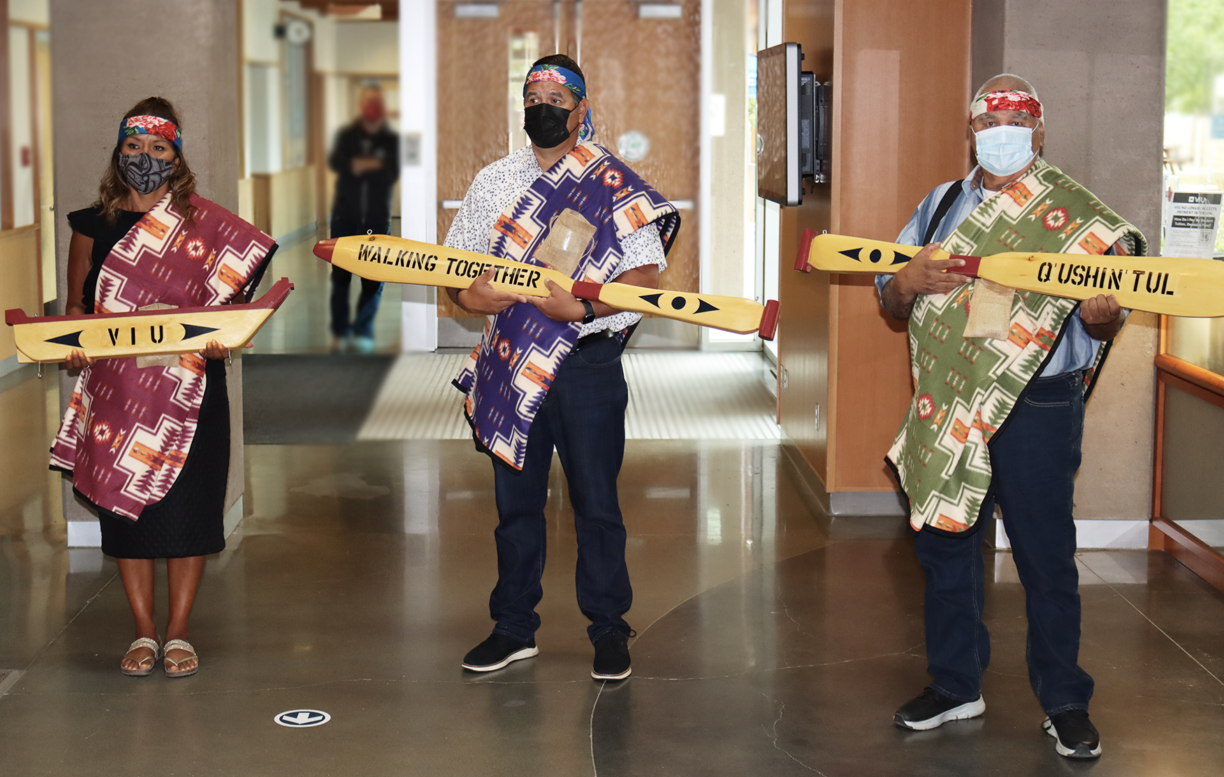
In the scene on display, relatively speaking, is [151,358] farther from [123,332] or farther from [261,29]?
[261,29]

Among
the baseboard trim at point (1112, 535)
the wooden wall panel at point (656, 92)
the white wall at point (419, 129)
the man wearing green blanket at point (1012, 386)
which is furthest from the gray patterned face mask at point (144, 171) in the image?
the wooden wall panel at point (656, 92)

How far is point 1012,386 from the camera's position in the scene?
9.96 feet

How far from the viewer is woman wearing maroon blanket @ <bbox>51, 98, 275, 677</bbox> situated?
140 inches

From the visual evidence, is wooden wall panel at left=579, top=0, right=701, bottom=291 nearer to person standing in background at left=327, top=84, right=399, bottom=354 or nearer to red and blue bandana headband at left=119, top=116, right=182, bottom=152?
person standing in background at left=327, top=84, right=399, bottom=354

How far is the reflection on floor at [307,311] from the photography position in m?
7.11

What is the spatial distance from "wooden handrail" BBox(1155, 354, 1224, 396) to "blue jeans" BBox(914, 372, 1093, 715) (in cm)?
154

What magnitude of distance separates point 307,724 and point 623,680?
862mm

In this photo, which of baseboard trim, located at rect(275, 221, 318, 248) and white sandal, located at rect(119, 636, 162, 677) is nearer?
white sandal, located at rect(119, 636, 162, 677)

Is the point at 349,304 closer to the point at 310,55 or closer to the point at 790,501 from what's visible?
the point at 310,55

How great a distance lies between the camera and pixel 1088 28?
4.64 metres

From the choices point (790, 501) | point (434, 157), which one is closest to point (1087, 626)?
point (790, 501)

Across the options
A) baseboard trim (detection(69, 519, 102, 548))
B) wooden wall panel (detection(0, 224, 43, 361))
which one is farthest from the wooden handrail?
wooden wall panel (detection(0, 224, 43, 361))

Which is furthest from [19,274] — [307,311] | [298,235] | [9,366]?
[298,235]

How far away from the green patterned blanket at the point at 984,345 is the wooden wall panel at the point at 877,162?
6.47ft
